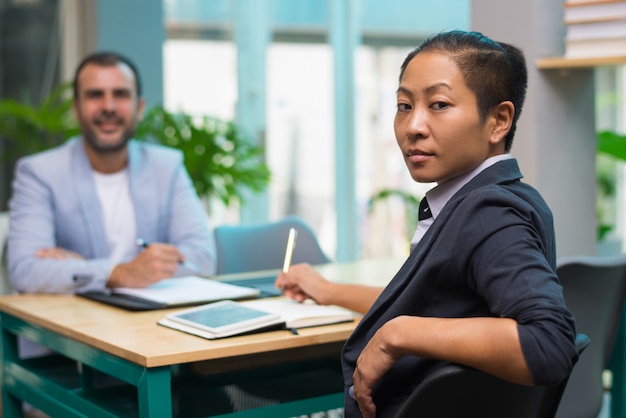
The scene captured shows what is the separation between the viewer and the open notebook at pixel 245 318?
2.01 m

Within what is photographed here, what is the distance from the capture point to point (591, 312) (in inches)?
82.9

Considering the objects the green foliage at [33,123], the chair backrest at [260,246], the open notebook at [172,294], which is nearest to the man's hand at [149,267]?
the open notebook at [172,294]

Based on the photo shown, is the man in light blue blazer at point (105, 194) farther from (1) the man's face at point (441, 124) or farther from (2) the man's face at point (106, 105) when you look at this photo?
(1) the man's face at point (441, 124)

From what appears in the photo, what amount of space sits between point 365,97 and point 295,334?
4285mm

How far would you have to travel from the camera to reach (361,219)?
6242mm

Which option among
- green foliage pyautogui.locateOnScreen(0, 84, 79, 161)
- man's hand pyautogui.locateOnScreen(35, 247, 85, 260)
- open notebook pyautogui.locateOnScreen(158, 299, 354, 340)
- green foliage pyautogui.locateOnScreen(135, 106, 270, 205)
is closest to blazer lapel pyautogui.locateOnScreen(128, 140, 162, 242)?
man's hand pyautogui.locateOnScreen(35, 247, 85, 260)

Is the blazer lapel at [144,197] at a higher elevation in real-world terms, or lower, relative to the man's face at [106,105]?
lower

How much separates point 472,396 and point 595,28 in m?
1.68

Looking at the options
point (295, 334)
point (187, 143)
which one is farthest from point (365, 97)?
point (295, 334)

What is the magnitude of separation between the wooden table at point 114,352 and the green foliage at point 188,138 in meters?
2.34

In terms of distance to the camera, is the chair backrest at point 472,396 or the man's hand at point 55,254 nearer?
the chair backrest at point 472,396

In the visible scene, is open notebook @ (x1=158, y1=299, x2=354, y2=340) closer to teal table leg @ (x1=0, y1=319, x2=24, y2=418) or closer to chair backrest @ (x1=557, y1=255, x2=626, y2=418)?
chair backrest @ (x1=557, y1=255, x2=626, y2=418)

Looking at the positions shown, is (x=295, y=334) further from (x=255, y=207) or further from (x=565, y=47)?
(x=255, y=207)

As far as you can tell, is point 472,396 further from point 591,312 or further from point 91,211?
point 91,211
